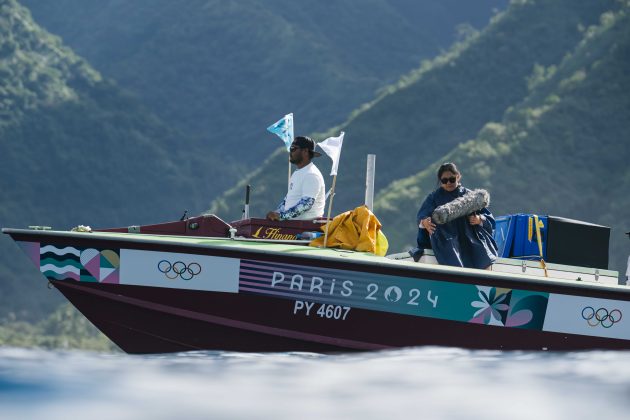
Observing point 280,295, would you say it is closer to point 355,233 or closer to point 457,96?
point 355,233

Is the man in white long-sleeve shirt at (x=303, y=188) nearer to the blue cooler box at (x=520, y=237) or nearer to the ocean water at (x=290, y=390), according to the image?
the blue cooler box at (x=520, y=237)

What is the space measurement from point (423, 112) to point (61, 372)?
59.7 m

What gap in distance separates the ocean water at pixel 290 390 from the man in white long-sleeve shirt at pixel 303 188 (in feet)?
14.0

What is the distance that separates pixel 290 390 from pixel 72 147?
73930 millimetres

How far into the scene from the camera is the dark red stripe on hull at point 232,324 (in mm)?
9414

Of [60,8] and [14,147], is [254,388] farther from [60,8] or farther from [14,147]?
[60,8]

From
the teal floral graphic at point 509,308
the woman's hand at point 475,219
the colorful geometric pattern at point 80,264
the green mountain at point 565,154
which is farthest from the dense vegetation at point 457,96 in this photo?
the colorful geometric pattern at point 80,264

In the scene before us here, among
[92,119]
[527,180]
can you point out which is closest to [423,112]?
[527,180]

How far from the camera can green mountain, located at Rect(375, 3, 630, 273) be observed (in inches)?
1741

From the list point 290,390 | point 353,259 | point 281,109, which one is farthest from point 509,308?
point 281,109

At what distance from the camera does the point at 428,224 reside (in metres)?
9.80

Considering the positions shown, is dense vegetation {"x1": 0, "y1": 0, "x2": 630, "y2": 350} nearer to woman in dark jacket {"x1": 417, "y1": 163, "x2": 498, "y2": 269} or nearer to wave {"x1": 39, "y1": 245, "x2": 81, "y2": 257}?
woman in dark jacket {"x1": 417, "y1": 163, "x2": 498, "y2": 269}

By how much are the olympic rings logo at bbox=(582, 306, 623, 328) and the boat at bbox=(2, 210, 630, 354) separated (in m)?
0.14

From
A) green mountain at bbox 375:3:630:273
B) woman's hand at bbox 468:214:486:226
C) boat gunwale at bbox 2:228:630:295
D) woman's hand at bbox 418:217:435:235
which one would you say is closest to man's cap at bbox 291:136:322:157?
boat gunwale at bbox 2:228:630:295
